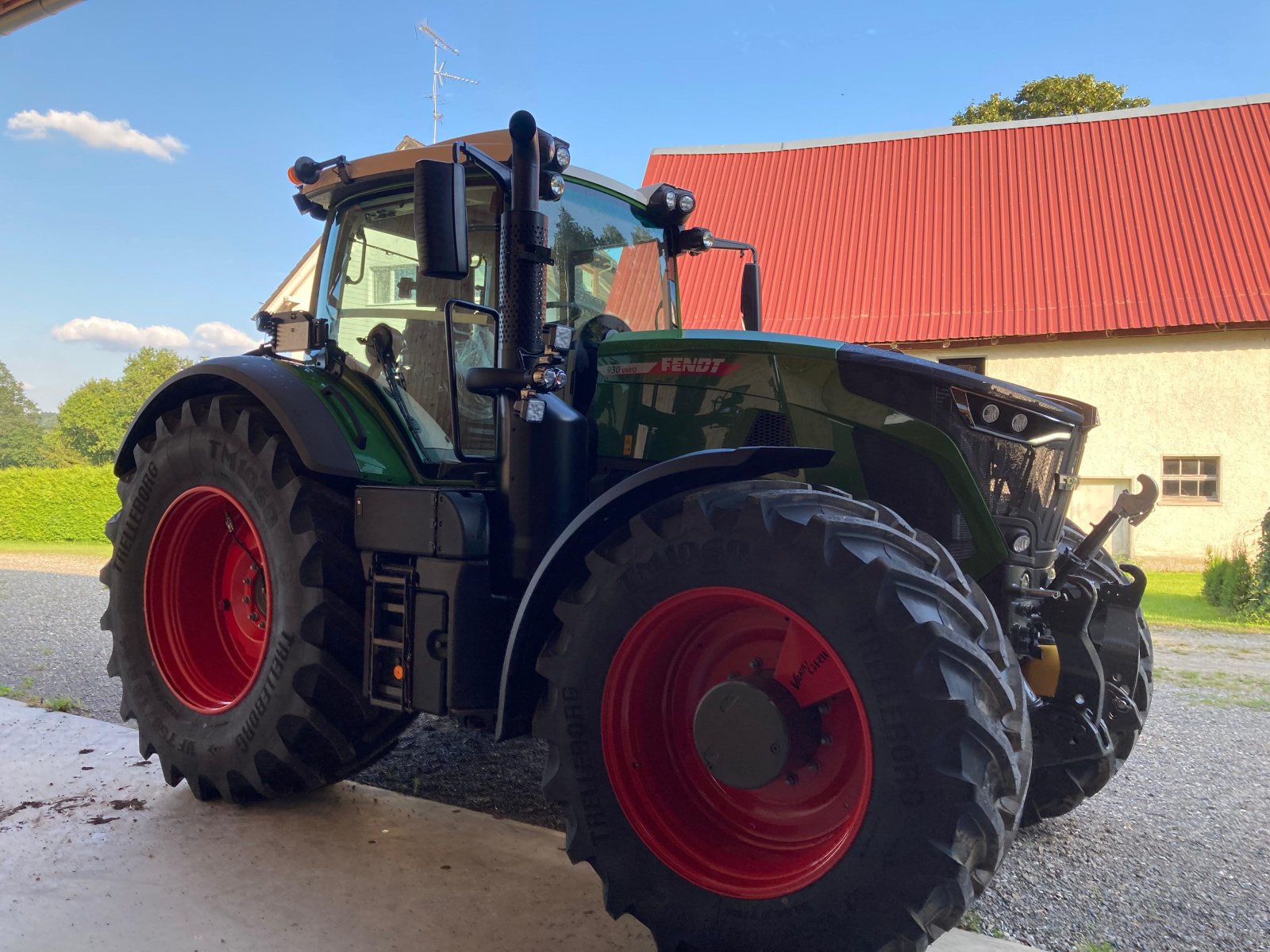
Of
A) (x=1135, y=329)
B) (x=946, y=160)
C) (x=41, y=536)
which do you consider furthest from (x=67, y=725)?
(x=41, y=536)

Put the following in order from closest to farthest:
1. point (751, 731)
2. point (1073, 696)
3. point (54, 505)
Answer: point (751, 731) → point (1073, 696) → point (54, 505)

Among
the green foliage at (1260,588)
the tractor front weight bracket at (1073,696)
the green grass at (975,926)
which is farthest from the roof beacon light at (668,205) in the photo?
the green foliage at (1260,588)

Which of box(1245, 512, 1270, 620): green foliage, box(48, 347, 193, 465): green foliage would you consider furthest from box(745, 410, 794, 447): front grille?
box(48, 347, 193, 465): green foliage

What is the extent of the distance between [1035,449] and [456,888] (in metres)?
2.15

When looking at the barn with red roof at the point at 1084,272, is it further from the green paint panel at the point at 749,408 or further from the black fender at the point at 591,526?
the black fender at the point at 591,526

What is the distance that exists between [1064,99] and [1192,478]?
14223mm

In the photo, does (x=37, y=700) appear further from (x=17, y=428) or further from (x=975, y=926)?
(x=17, y=428)

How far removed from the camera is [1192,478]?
13633mm

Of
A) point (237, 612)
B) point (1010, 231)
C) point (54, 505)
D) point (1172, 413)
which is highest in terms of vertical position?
point (1010, 231)

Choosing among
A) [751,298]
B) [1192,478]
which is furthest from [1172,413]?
[751,298]

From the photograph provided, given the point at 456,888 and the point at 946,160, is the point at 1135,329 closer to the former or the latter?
the point at 946,160

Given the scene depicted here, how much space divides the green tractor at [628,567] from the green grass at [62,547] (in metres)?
15.9

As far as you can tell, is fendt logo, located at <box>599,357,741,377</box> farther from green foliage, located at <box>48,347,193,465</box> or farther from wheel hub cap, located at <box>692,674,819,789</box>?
green foliage, located at <box>48,347,193,465</box>

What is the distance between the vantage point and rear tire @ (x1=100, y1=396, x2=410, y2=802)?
3.28 meters
